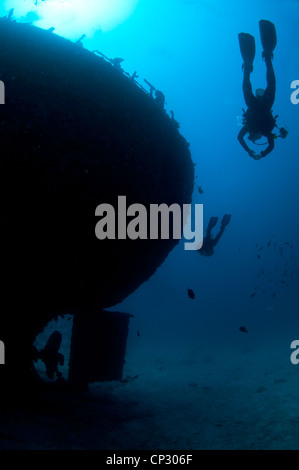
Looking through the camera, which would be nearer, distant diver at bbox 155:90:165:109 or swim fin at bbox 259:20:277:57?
distant diver at bbox 155:90:165:109

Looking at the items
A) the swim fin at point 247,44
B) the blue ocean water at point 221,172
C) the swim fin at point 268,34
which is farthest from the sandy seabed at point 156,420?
the blue ocean water at point 221,172

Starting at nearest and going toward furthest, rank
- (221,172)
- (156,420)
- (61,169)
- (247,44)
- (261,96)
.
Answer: (61,169) < (156,420) < (247,44) < (261,96) < (221,172)

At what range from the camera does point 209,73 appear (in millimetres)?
67688

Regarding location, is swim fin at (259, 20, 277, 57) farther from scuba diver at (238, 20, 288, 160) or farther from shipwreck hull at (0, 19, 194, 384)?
shipwreck hull at (0, 19, 194, 384)

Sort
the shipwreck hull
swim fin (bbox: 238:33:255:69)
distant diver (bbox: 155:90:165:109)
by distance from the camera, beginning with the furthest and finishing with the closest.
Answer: swim fin (bbox: 238:33:255:69), distant diver (bbox: 155:90:165:109), the shipwreck hull

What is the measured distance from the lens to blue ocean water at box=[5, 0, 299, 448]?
45250 millimetres

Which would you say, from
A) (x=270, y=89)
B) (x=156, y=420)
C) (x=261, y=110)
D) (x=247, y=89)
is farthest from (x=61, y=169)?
(x=156, y=420)

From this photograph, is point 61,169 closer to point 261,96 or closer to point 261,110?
point 261,110

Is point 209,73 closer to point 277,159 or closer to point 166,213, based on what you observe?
point 277,159

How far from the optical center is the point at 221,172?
92.4 m

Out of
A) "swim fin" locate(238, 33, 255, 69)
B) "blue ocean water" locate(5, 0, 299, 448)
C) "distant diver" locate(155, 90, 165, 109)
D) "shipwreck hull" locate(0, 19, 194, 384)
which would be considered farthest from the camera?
Answer: "blue ocean water" locate(5, 0, 299, 448)

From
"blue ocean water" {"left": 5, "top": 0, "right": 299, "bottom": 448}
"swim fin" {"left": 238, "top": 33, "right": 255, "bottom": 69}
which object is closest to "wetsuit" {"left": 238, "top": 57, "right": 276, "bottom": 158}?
"swim fin" {"left": 238, "top": 33, "right": 255, "bottom": 69}

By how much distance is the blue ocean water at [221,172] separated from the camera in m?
45.2

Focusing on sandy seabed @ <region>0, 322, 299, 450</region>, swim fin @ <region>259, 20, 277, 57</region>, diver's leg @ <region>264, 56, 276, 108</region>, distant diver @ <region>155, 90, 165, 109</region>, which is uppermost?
swim fin @ <region>259, 20, 277, 57</region>
